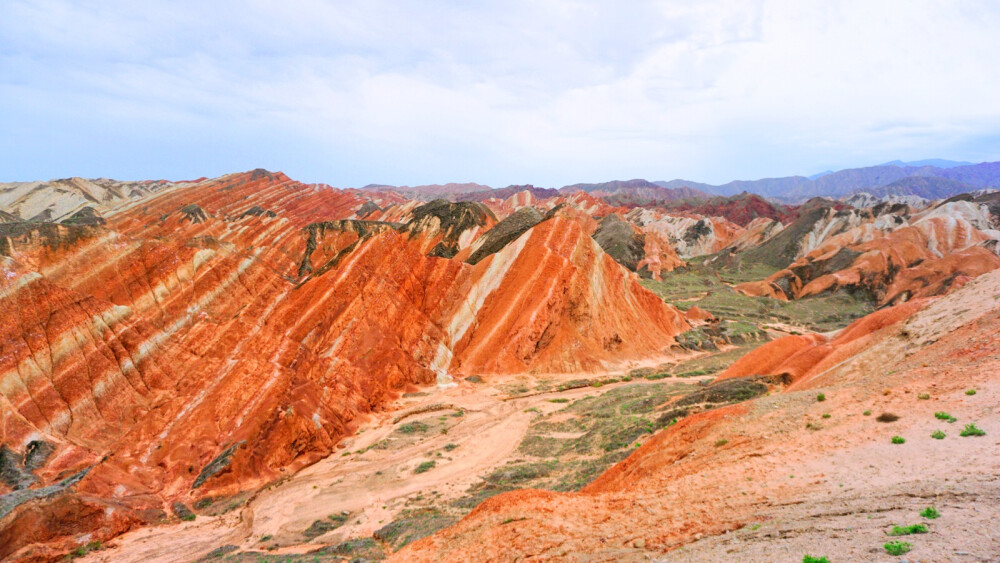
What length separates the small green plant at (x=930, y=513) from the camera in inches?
275

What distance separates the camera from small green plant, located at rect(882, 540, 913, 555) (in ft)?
20.6

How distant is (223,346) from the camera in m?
28.4

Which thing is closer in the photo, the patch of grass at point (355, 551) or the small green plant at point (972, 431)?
the small green plant at point (972, 431)

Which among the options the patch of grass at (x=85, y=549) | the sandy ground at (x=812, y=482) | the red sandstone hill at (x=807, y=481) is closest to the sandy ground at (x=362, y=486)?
the sandy ground at (x=812, y=482)

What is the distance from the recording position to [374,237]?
3875 centimetres

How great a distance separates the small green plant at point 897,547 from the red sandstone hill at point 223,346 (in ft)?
75.6

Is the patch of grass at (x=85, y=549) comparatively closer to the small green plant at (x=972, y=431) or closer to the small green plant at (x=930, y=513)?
the small green plant at (x=930, y=513)

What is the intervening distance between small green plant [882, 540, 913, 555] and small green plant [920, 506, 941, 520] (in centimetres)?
104

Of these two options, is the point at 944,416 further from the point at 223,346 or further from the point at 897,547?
the point at 223,346

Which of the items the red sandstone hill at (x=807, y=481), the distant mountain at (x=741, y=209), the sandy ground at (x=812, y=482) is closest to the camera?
the sandy ground at (x=812, y=482)

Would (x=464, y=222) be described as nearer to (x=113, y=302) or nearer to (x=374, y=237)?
(x=374, y=237)

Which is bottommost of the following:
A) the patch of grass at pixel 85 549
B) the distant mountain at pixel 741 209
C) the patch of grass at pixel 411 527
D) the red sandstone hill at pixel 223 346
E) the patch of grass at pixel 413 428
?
the patch of grass at pixel 413 428

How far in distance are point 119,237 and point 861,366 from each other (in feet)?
133

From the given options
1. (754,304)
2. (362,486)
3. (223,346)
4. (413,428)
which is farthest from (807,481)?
(754,304)
